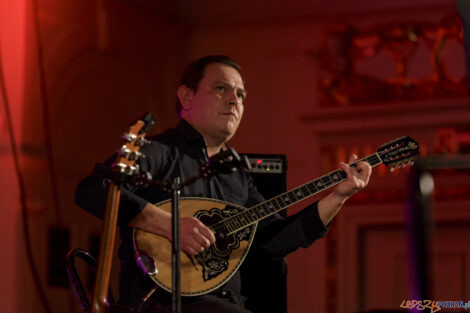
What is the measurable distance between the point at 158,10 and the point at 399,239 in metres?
1.96

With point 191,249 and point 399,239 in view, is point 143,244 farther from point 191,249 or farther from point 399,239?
point 399,239

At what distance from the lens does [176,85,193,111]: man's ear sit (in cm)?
285

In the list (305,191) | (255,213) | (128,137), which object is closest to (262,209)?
(255,213)

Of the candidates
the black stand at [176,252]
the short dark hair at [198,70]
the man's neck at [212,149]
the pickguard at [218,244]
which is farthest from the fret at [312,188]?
the black stand at [176,252]

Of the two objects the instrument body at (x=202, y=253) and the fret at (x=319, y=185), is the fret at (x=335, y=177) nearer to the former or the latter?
the fret at (x=319, y=185)

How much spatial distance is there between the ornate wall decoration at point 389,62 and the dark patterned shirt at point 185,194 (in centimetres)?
212

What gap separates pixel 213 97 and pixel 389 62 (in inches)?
89.9

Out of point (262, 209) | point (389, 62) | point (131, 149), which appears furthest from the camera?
point (389, 62)

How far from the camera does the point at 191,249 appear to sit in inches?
95.5

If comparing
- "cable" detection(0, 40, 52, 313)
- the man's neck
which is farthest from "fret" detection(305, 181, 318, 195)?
"cable" detection(0, 40, 52, 313)

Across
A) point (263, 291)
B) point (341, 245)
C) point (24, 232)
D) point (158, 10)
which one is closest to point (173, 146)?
point (263, 291)

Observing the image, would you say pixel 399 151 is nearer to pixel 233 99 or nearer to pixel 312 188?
pixel 312 188

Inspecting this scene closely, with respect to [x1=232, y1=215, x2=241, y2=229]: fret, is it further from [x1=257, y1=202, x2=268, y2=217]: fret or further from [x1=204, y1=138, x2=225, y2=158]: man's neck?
[x1=204, y1=138, x2=225, y2=158]: man's neck

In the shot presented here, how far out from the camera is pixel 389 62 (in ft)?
15.9
